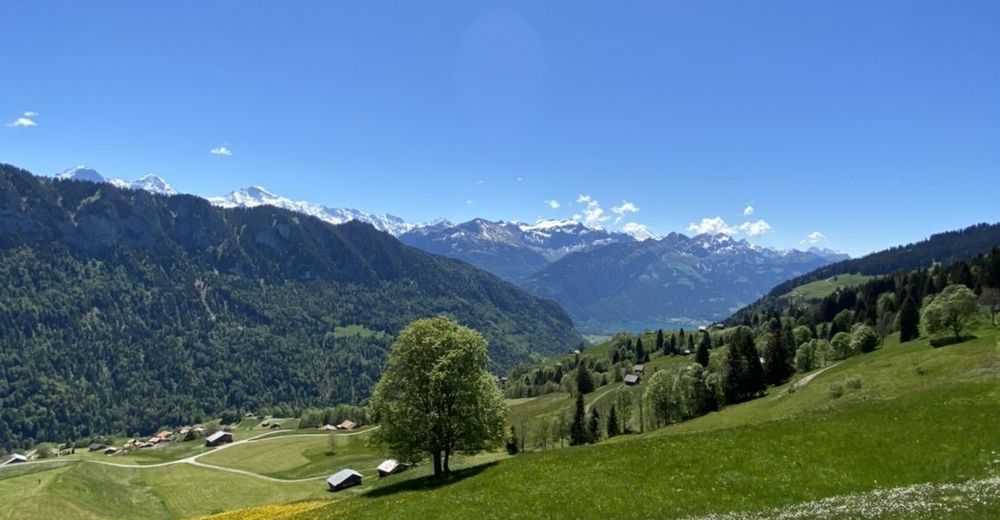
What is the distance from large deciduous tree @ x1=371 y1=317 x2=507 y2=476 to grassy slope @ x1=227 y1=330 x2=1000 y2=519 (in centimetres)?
417

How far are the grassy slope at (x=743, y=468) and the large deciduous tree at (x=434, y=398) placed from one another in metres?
4.17

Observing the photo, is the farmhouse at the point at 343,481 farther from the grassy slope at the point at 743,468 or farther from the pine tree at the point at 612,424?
the grassy slope at the point at 743,468

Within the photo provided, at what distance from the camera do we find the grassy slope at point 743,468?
30438 millimetres

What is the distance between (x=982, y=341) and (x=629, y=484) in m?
70.0

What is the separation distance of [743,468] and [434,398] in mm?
25520

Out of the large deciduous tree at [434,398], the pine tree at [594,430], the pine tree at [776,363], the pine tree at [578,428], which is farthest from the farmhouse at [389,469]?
the pine tree at [776,363]

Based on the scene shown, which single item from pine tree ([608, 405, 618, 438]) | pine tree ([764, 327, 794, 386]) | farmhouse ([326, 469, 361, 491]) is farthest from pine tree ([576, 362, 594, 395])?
farmhouse ([326, 469, 361, 491])

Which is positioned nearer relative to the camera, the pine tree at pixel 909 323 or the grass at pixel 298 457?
the pine tree at pixel 909 323

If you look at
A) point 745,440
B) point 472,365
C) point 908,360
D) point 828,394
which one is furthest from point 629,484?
point 908,360

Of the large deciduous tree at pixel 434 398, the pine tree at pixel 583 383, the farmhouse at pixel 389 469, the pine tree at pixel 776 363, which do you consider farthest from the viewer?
the pine tree at pixel 583 383

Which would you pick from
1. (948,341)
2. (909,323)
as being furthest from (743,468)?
(909,323)

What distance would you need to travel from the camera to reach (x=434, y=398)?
50219 millimetres

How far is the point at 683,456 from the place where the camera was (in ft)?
122

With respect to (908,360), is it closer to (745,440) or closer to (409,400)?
(745,440)
